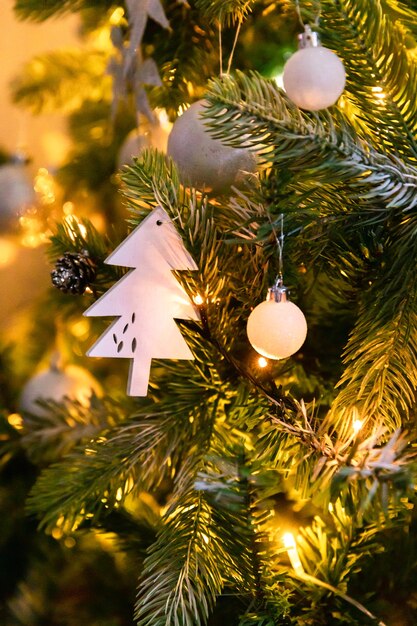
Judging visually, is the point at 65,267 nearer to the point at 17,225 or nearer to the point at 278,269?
the point at 278,269

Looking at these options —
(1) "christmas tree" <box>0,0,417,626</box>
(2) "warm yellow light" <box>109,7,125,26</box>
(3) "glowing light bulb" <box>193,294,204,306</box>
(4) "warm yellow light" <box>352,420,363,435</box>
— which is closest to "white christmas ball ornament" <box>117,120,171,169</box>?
(1) "christmas tree" <box>0,0,417,626</box>

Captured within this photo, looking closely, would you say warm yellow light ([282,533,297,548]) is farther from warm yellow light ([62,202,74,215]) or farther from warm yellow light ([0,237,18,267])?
warm yellow light ([0,237,18,267])

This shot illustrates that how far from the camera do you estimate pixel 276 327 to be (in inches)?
14.4

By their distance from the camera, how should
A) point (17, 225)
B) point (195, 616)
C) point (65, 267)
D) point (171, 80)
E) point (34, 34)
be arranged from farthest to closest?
point (34, 34) < point (17, 225) < point (171, 80) < point (65, 267) < point (195, 616)

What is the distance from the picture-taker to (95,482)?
Result: 0.46m

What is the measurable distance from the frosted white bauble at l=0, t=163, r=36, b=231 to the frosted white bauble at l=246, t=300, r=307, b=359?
498 mm

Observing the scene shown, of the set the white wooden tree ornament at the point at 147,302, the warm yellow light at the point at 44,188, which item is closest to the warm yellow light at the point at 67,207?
the warm yellow light at the point at 44,188

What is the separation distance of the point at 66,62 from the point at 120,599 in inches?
27.6

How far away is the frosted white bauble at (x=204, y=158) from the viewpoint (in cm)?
45

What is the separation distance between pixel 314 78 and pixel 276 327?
0.48 feet

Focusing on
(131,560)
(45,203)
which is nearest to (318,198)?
(131,560)

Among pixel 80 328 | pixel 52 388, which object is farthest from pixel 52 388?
pixel 80 328

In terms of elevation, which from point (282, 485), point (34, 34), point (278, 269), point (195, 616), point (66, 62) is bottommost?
point (195, 616)

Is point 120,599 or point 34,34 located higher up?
point 34,34
